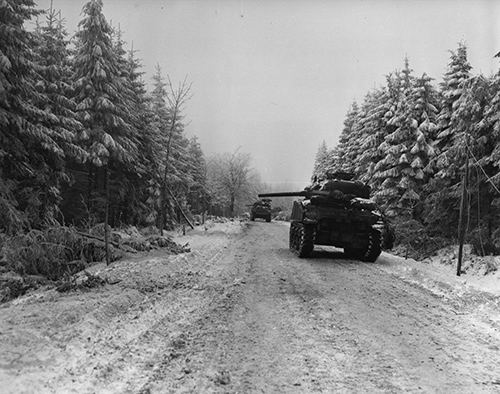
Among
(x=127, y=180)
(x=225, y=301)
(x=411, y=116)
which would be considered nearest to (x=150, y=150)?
(x=127, y=180)

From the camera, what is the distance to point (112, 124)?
19156 millimetres

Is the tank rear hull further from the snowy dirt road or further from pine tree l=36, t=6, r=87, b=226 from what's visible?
pine tree l=36, t=6, r=87, b=226

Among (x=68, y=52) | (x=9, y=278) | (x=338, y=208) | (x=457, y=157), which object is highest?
(x=68, y=52)

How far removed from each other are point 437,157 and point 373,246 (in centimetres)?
1064

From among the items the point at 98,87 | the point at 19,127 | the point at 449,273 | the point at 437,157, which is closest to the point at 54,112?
the point at 98,87

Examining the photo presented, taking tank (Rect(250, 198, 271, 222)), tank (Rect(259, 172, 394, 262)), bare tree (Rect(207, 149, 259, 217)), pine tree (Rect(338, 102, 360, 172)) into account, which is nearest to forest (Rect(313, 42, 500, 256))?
tank (Rect(259, 172, 394, 262))

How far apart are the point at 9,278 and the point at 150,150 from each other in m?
16.9

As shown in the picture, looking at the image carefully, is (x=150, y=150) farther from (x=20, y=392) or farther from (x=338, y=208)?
(x=20, y=392)

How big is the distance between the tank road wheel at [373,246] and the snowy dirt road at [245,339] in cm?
363

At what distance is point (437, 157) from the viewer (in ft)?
62.8

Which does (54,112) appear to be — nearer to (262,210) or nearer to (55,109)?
(55,109)

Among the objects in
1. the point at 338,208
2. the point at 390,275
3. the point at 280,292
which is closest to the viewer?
the point at 280,292

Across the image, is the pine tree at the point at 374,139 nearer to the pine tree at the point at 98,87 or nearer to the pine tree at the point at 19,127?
the pine tree at the point at 98,87

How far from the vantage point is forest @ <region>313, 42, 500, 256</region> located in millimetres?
14797
